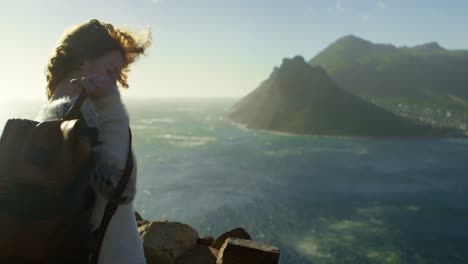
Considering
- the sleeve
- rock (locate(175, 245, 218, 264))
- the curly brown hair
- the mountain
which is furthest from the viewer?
the mountain

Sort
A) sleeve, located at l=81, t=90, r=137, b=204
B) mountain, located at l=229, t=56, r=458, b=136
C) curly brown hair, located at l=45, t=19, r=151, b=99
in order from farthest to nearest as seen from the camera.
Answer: mountain, located at l=229, t=56, r=458, b=136 → curly brown hair, located at l=45, t=19, r=151, b=99 → sleeve, located at l=81, t=90, r=137, b=204

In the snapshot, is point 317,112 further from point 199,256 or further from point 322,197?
point 199,256

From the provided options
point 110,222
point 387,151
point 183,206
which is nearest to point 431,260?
point 183,206

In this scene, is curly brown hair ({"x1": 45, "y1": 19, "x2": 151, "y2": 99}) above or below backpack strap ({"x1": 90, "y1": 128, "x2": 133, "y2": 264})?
above

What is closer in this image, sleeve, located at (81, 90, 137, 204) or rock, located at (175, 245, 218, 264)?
sleeve, located at (81, 90, 137, 204)

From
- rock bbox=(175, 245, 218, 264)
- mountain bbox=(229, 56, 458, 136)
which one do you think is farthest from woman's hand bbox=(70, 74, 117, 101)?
mountain bbox=(229, 56, 458, 136)

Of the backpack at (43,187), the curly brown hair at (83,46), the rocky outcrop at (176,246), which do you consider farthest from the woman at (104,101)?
the rocky outcrop at (176,246)

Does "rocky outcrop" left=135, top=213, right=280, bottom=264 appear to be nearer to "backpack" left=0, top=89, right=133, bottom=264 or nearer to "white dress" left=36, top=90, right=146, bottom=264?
"white dress" left=36, top=90, right=146, bottom=264

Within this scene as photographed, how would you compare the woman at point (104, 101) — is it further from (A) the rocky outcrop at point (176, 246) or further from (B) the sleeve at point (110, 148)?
(A) the rocky outcrop at point (176, 246)
